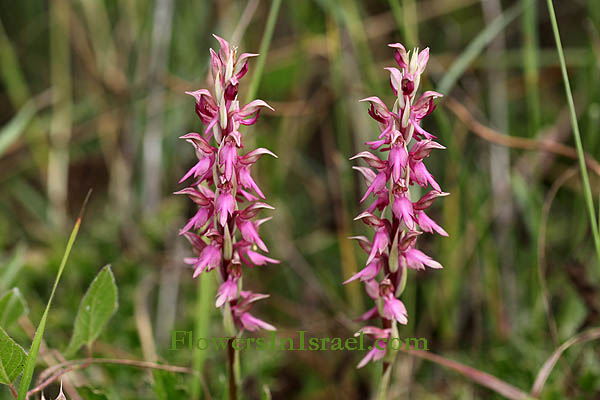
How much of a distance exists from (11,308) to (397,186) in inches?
34.6

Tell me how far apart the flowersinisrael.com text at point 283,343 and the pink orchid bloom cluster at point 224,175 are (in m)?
0.17

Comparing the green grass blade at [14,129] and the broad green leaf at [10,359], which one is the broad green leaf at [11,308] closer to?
the broad green leaf at [10,359]

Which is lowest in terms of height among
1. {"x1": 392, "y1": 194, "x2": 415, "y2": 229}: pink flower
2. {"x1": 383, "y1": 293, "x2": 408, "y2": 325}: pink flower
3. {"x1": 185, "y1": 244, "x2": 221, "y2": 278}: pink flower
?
{"x1": 383, "y1": 293, "x2": 408, "y2": 325}: pink flower

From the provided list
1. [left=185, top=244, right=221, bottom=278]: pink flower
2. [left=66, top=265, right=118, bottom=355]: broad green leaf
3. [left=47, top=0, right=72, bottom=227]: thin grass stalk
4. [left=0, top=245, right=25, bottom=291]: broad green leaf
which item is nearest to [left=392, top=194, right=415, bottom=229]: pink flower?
[left=185, top=244, right=221, bottom=278]: pink flower

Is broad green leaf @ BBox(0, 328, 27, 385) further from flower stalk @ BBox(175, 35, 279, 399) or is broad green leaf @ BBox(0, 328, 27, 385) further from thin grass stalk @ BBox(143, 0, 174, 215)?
thin grass stalk @ BBox(143, 0, 174, 215)

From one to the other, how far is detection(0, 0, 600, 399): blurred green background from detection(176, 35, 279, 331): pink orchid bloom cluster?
1.17 feet

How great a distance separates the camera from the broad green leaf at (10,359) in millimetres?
1097

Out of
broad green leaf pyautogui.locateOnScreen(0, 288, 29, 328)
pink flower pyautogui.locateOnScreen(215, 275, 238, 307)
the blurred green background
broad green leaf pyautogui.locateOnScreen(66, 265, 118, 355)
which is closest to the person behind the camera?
pink flower pyautogui.locateOnScreen(215, 275, 238, 307)

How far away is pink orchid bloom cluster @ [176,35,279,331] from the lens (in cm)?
101

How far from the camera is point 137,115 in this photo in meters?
2.71

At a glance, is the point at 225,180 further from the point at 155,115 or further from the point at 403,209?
the point at 155,115

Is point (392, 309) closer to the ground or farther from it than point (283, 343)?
farther from it

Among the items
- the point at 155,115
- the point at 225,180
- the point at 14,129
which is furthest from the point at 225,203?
the point at 155,115

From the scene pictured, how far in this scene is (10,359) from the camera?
3.65 ft
